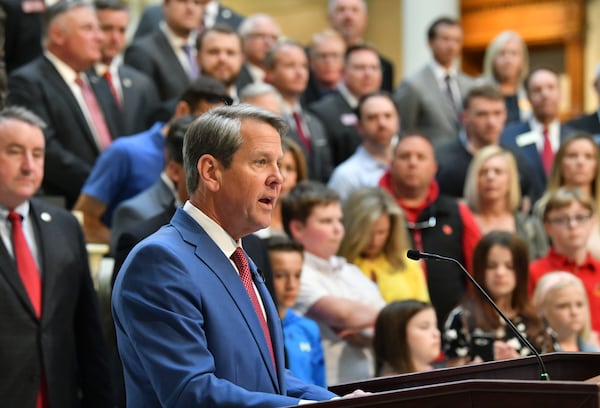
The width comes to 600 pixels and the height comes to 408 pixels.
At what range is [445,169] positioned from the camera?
21.9ft

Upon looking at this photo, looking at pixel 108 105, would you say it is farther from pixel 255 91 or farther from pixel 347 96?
pixel 347 96

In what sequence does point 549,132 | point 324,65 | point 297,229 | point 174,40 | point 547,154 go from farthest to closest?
1. point 324,65
2. point 549,132
3. point 547,154
4. point 174,40
5. point 297,229

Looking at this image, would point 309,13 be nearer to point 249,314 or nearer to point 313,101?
point 313,101

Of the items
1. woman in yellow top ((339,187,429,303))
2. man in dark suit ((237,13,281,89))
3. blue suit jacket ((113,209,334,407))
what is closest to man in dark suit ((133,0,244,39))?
man in dark suit ((237,13,281,89))

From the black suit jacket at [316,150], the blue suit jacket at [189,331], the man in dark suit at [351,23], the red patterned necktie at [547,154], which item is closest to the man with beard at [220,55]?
the black suit jacket at [316,150]

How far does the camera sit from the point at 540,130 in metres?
7.50

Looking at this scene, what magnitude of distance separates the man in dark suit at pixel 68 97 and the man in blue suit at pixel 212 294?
319 cm

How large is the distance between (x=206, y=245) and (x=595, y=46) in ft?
29.8

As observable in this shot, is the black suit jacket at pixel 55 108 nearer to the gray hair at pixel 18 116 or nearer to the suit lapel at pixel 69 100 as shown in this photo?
the suit lapel at pixel 69 100

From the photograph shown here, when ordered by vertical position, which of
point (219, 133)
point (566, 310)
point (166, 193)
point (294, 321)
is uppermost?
point (219, 133)

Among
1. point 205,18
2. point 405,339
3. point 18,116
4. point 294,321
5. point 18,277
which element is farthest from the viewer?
point 205,18

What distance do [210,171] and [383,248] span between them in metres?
3.03

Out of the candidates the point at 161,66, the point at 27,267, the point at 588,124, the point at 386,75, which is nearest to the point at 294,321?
the point at 27,267

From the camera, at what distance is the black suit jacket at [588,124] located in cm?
799
